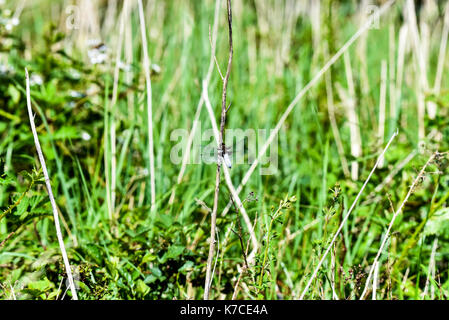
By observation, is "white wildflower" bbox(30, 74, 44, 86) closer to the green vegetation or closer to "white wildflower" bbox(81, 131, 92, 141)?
the green vegetation

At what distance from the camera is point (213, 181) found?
1.20 metres

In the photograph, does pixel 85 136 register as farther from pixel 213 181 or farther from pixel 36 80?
pixel 213 181

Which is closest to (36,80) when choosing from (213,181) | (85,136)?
(85,136)

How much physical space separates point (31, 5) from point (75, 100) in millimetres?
1548

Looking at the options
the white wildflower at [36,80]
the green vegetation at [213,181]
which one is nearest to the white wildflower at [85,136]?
the green vegetation at [213,181]

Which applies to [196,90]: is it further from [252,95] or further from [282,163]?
[282,163]

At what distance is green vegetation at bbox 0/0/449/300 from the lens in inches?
32.8

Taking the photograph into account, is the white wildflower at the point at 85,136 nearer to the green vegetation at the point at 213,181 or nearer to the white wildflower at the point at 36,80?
the green vegetation at the point at 213,181

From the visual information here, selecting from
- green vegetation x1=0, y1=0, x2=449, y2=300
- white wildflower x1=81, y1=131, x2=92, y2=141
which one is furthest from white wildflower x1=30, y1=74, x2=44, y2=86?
white wildflower x1=81, y1=131, x2=92, y2=141

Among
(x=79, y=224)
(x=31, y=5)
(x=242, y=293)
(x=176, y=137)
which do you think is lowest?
(x=242, y=293)

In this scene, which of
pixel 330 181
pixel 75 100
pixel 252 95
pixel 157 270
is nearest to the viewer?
pixel 157 270
